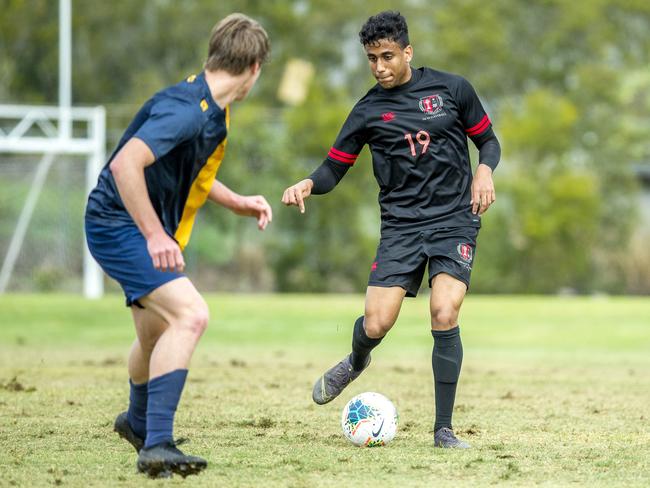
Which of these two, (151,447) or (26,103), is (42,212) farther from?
(151,447)

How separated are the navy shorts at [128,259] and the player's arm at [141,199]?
0.16 m

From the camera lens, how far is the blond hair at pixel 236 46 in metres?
5.58

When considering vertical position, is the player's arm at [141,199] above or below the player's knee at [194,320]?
above

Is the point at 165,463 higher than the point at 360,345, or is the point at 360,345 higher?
the point at 360,345

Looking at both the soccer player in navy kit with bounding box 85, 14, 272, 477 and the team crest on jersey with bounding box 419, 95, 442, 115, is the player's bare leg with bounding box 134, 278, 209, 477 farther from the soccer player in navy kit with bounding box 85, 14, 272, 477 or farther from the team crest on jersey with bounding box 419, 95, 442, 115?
the team crest on jersey with bounding box 419, 95, 442, 115

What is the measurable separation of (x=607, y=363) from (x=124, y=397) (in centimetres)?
633

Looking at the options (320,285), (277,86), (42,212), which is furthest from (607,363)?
(277,86)

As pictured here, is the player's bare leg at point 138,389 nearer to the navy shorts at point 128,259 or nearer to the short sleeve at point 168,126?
the navy shorts at point 128,259

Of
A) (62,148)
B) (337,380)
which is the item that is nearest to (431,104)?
(337,380)

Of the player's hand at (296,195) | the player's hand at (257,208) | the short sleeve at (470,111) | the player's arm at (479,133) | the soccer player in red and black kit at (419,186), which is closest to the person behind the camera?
the player's hand at (257,208)

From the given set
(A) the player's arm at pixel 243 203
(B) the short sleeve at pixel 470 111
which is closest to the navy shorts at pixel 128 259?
(A) the player's arm at pixel 243 203

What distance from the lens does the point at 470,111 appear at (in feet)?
23.5

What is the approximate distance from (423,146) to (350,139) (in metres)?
0.50

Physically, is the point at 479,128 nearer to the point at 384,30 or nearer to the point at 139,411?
the point at 384,30
